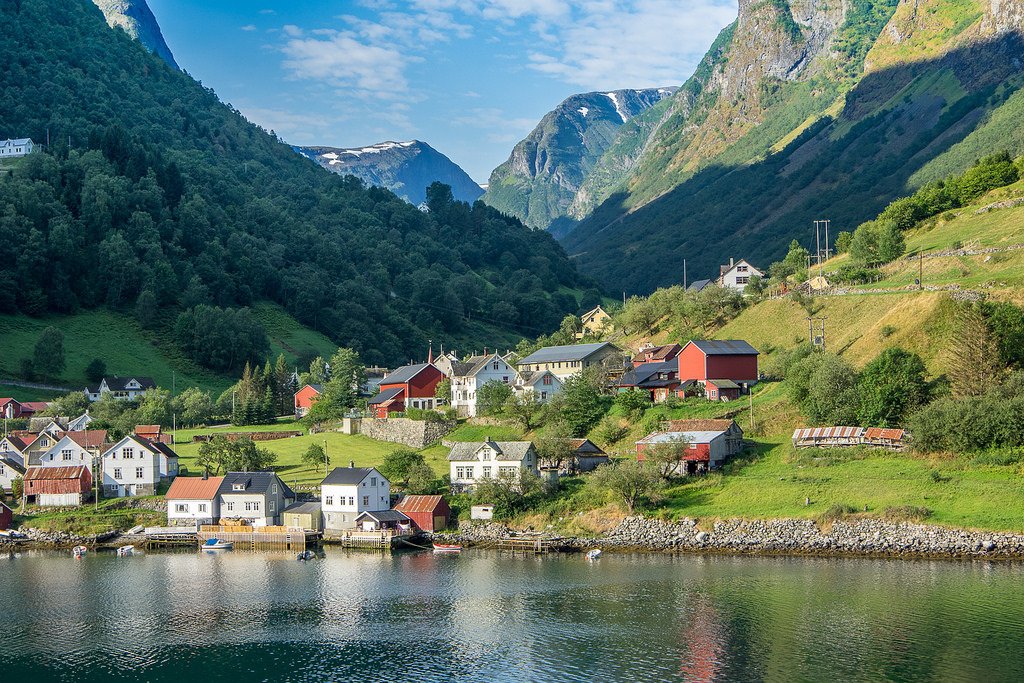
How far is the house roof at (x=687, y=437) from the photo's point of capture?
237 feet

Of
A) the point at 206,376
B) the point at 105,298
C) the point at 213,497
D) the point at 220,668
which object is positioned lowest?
the point at 220,668

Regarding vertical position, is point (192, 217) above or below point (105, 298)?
above

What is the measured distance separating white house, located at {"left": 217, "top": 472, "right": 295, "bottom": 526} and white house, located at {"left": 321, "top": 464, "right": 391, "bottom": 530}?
3.72 meters

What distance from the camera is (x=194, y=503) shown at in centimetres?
7650

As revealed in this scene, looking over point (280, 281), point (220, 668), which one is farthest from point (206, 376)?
point (220, 668)

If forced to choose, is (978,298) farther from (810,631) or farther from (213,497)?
(213,497)

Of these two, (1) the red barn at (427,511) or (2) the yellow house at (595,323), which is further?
(2) the yellow house at (595,323)

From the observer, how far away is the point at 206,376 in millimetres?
137625

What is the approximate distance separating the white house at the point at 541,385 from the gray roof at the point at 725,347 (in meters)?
13.8

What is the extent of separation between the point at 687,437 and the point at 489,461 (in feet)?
43.9

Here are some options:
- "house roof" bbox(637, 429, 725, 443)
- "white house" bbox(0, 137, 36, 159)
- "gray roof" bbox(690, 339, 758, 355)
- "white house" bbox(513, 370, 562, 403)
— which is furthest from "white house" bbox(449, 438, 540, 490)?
"white house" bbox(0, 137, 36, 159)

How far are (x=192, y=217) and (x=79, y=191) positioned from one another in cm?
1803

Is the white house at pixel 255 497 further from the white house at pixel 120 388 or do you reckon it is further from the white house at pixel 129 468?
the white house at pixel 120 388

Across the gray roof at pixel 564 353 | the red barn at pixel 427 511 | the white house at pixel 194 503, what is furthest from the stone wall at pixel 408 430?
the white house at pixel 194 503
